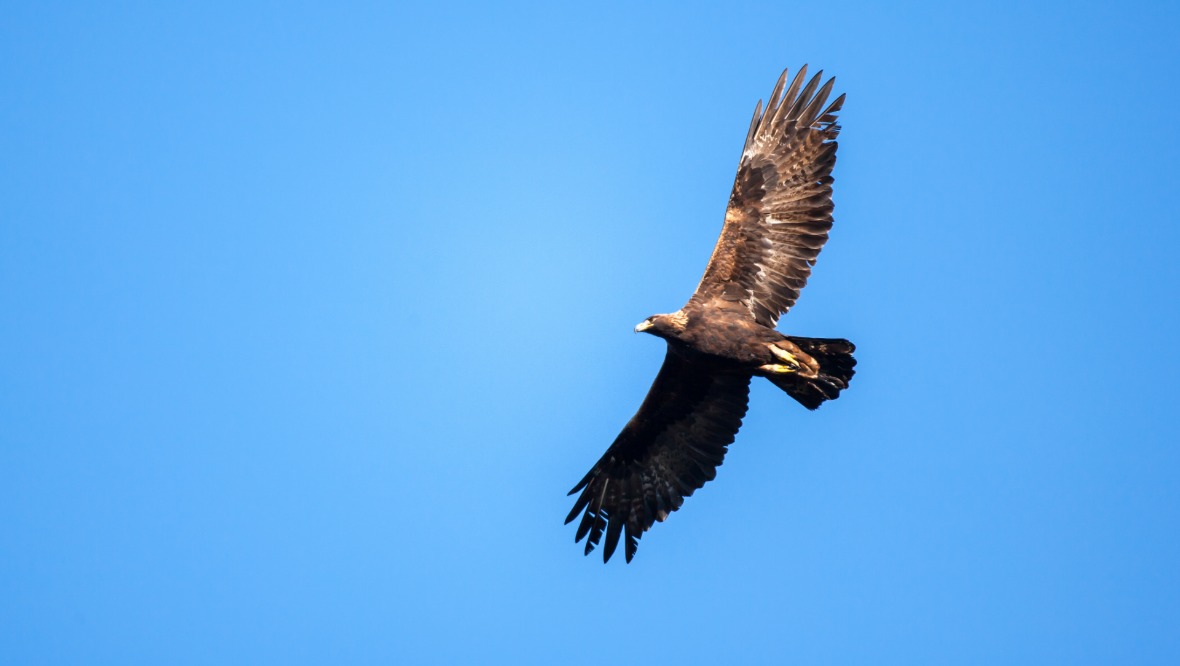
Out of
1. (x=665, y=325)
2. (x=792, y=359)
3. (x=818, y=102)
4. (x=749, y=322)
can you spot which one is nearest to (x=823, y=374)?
(x=792, y=359)

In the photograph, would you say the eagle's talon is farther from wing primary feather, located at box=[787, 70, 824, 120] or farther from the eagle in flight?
wing primary feather, located at box=[787, 70, 824, 120]

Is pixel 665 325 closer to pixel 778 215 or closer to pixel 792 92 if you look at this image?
pixel 778 215

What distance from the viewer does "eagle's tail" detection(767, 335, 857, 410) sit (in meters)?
13.0

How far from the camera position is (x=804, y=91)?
13.8 metres

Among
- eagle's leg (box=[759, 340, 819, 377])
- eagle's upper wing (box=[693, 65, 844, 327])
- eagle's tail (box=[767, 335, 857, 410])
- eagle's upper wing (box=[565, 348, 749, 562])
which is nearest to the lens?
eagle's tail (box=[767, 335, 857, 410])

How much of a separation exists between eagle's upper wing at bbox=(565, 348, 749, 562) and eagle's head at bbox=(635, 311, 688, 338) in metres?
0.69

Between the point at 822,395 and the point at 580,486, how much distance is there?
3167mm

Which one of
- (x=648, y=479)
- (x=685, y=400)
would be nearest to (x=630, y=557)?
(x=648, y=479)

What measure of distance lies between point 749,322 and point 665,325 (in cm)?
97

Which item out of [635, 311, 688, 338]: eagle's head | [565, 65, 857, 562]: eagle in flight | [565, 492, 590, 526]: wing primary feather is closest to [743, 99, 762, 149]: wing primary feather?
[565, 65, 857, 562]: eagle in flight

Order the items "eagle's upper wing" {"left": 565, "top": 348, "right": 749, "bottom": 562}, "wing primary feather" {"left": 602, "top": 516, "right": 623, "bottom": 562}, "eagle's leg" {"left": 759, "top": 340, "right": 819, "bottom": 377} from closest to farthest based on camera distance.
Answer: "eagle's leg" {"left": 759, "top": 340, "right": 819, "bottom": 377}
"eagle's upper wing" {"left": 565, "top": 348, "right": 749, "bottom": 562}
"wing primary feather" {"left": 602, "top": 516, "right": 623, "bottom": 562}

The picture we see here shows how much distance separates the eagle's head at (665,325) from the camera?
1320 cm

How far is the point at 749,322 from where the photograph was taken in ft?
44.0

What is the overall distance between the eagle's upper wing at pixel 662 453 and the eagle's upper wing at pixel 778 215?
1.01 meters
